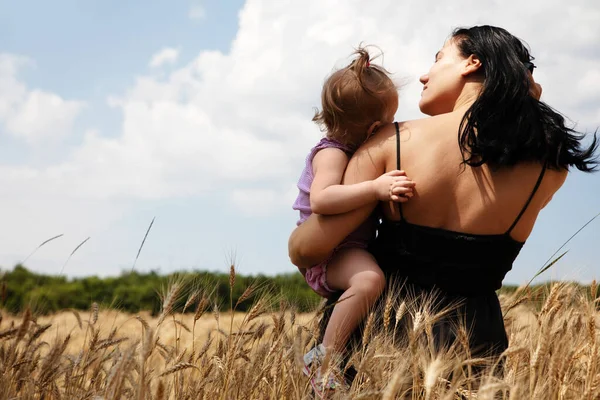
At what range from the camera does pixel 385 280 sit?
2557mm

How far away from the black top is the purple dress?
0.10 m

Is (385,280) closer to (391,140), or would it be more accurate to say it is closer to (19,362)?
(391,140)

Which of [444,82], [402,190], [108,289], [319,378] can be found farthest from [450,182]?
[108,289]

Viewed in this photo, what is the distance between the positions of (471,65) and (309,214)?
85cm

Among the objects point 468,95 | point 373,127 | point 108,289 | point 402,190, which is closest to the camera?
point 402,190

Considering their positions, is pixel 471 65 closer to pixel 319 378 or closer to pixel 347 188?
pixel 347 188

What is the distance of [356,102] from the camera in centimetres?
277

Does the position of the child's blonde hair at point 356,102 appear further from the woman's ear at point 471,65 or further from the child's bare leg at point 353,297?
the child's bare leg at point 353,297

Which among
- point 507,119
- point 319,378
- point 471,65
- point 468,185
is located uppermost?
point 471,65

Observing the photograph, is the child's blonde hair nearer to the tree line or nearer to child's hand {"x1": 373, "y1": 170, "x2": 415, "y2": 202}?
child's hand {"x1": 373, "y1": 170, "x2": 415, "y2": 202}

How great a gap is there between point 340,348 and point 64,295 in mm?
9175

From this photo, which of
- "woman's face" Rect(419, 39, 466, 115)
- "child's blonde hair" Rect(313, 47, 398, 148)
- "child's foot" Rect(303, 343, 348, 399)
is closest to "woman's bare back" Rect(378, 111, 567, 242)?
"woman's face" Rect(419, 39, 466, 115)

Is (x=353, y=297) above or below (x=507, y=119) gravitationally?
below

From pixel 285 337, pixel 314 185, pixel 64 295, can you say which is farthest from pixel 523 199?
pixel 64 295
